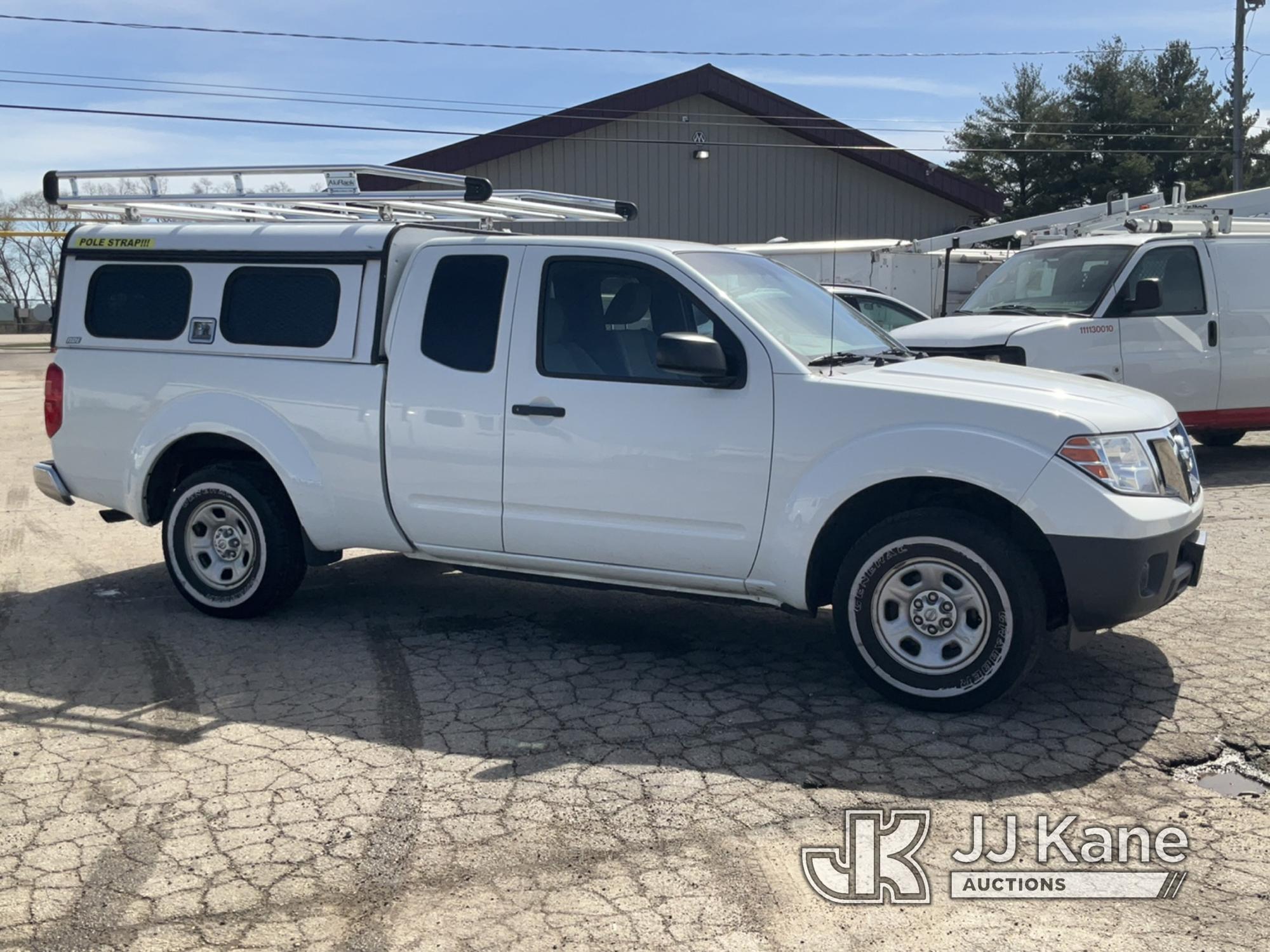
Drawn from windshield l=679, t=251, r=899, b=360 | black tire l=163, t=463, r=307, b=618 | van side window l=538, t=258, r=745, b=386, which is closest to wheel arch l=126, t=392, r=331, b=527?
black tire l=163, t=463, r=307, b=618

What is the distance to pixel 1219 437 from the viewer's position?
12094mm

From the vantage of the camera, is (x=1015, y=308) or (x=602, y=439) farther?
(x=1015, y=308)

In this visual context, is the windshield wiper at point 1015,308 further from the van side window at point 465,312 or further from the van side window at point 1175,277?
the van side window at point 465,312

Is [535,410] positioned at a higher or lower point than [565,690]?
higher

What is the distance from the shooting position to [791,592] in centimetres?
524

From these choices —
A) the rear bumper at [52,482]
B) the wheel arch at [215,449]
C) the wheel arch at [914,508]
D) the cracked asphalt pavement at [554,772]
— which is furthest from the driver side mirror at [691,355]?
the rear bumper at [52,482]

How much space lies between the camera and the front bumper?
4.69m

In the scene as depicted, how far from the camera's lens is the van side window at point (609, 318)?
5.54 meters

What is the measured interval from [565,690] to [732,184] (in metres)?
23.0

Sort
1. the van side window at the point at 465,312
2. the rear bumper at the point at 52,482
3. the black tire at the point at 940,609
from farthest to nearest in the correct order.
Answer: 1. the rear bumper at the point at 52,482
2. the van side window at the point at 465,312
3. the black tire at the point at 940,609

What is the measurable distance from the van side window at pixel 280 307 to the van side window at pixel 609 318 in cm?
121

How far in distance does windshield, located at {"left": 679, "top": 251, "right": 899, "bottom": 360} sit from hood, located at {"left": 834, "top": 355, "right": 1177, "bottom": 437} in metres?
0.31

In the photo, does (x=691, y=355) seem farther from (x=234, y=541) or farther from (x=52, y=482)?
(x=52, y=482)

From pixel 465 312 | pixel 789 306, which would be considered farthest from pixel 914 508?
pixel 465 312
